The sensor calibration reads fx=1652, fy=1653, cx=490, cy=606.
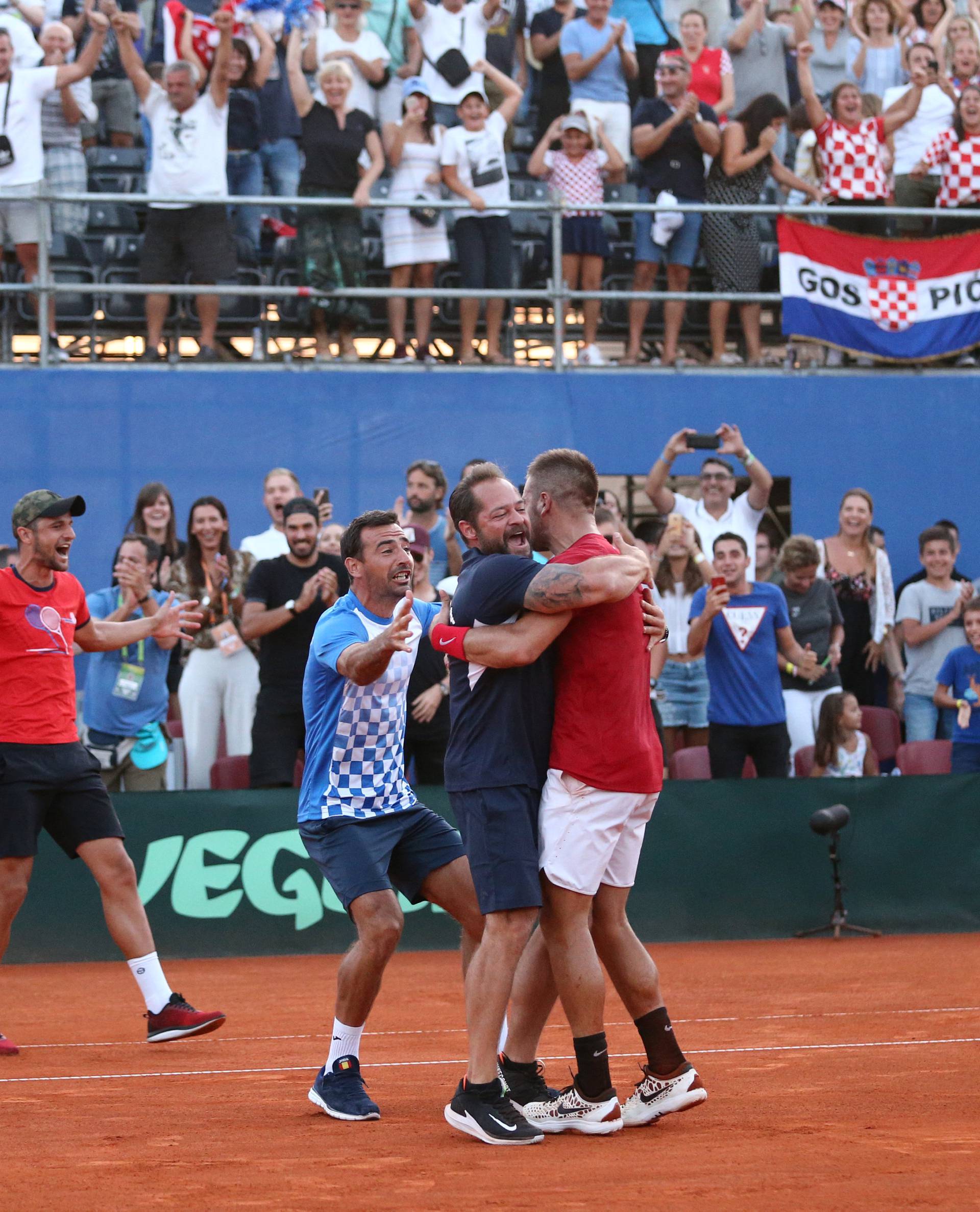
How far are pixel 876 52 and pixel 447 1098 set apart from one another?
12413 millimetres

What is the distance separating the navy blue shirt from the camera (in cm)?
550

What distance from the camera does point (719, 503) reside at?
1240cm

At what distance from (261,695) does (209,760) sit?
85 cm

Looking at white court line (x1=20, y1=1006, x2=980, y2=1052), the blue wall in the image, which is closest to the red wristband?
white court line (x1=20, y1=1006, x2=980, y2=1052)

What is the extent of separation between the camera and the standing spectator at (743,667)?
1134cm

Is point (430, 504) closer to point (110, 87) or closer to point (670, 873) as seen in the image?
point (670, 873)

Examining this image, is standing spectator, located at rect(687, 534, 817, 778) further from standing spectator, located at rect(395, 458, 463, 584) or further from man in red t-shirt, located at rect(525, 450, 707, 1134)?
man in red t-shirt, located at rect(525, 450, 707, 1134)

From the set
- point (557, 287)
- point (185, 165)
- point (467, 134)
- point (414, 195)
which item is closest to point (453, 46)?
point (467, 134)

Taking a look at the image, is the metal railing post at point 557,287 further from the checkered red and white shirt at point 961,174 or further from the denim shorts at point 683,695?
the checkered red and white shirt at point 961,174

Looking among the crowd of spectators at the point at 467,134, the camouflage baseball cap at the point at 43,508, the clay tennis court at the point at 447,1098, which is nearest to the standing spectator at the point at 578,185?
the crowd of spectators at the point at 467,134

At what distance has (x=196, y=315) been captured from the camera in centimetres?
1409

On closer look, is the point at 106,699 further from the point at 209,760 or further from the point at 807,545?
the point at 807,545

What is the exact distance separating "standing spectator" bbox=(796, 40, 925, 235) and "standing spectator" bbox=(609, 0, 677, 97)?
4.50ft

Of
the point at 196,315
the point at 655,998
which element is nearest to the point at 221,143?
the point at 196,315
